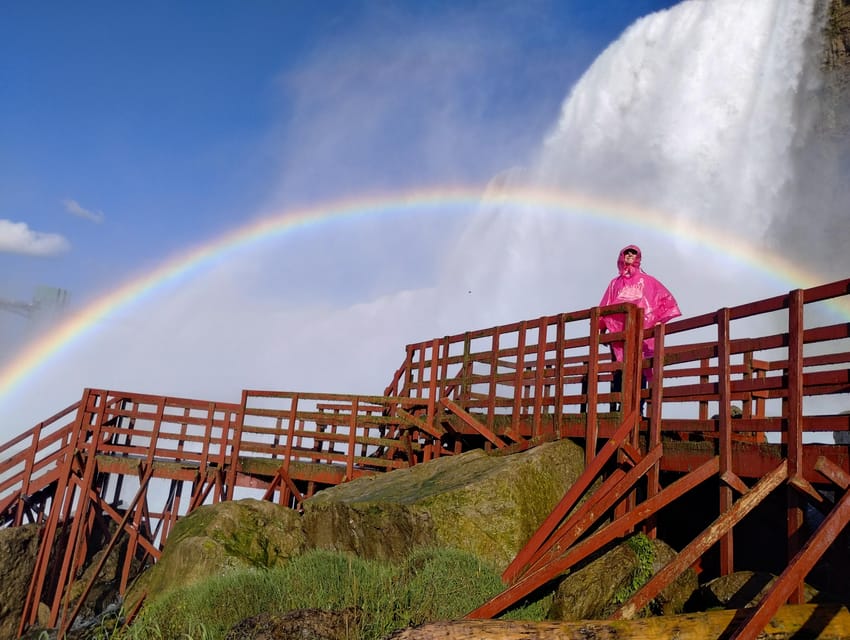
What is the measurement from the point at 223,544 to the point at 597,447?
471cm

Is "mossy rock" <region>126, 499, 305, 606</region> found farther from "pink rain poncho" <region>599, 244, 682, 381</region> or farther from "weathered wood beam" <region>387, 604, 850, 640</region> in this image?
"pink rain poncho" <region>599, 244, 682, 381</region>

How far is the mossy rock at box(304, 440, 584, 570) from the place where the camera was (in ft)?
25.6

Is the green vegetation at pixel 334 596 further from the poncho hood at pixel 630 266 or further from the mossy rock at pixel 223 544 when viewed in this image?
the poncho hood at pixel 630 266

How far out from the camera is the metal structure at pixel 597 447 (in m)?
6.13

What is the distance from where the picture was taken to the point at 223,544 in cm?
737

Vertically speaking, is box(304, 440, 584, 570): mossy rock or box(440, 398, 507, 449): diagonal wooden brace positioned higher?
box(440, 398, 507, 449): diagonal wooden brace

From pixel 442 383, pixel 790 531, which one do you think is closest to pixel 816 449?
pixel 790 531

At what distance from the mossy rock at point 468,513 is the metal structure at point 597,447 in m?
0.44

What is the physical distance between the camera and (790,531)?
6.18 m

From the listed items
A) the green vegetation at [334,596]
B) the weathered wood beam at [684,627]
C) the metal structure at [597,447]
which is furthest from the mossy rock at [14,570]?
the weathered wood beam at [684,627]

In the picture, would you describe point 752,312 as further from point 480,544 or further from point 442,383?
point 442,383

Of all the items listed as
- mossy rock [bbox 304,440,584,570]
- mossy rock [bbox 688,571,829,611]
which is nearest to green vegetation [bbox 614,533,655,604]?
mossy rock [bbox 688,571,829,611]

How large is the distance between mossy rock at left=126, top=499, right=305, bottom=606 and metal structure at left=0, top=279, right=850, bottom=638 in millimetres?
2516

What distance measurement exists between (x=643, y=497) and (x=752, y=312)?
2.72 meters
